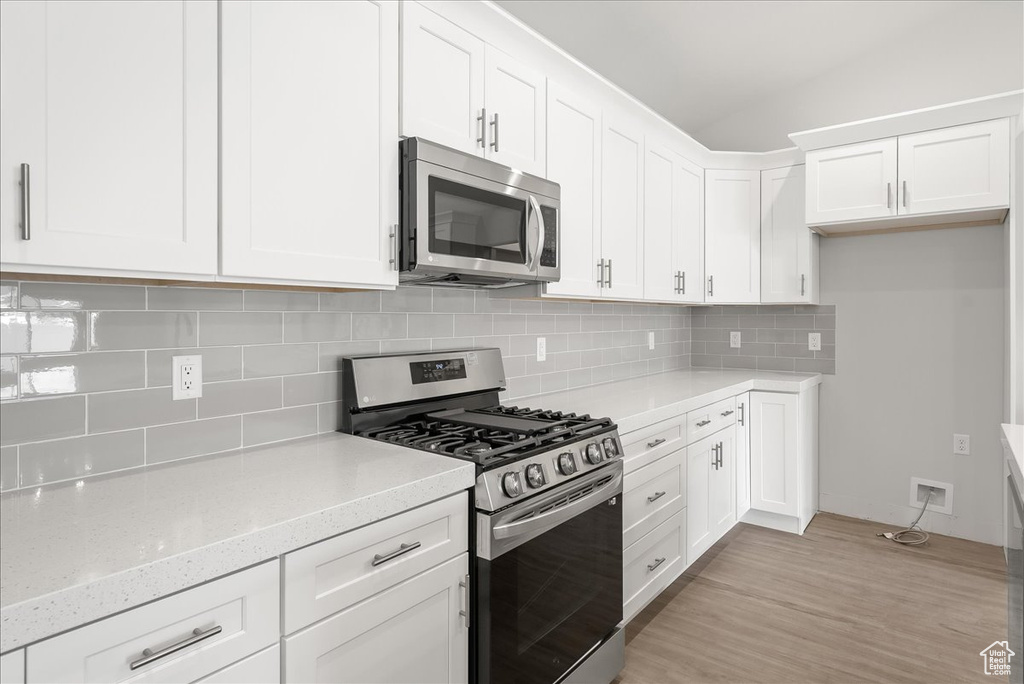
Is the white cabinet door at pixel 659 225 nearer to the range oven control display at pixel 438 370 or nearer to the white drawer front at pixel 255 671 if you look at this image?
the range oven control display at pixel 438 370

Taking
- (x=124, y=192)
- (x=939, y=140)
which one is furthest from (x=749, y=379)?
(x=124, y=192)

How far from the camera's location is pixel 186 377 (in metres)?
Result: 1.58

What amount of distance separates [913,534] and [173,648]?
4.04 meters

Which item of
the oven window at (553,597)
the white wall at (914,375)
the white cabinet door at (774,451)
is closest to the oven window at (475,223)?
the oven window at (553,597)

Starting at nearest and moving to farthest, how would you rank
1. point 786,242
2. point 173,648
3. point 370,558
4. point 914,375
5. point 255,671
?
point 173,648 → point 255,671 → point 370,558 → point 914,375 → point 786,242

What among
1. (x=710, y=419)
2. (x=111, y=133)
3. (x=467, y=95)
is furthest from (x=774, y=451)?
(x=111, y=133)

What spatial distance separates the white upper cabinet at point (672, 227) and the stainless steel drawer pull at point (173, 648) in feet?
8.40

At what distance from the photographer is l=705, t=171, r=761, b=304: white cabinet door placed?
3850mm

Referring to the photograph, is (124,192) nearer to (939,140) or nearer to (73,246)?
(73,246)

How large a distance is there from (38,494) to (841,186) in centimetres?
392

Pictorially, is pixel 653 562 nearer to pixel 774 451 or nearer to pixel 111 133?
pixel 774 451

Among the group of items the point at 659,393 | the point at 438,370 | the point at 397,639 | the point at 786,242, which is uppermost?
the point at 786,242

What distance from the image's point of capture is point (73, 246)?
112 centimetres

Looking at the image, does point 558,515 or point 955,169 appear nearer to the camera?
point 558,515
